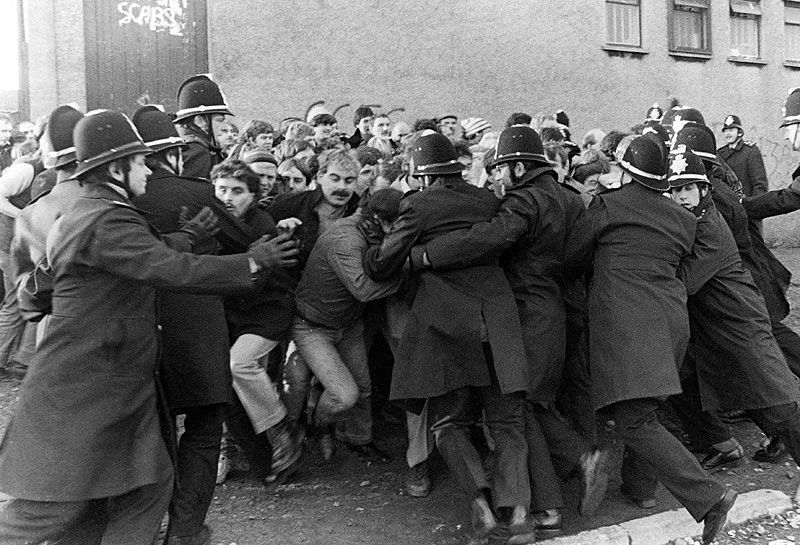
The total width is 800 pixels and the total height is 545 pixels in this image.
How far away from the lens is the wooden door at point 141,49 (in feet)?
29.8

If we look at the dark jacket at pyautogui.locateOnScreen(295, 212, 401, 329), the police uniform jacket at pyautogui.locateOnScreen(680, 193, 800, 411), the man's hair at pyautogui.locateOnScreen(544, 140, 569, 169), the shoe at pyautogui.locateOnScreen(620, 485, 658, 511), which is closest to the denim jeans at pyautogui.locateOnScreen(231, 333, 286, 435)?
the dark jacket at pyautogui.locateOnScreen(295, 212, 401, 329)

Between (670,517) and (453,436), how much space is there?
122 centimetres

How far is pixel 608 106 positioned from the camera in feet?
42.7

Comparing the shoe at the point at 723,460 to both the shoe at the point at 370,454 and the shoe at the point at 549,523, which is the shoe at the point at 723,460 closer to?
the shoe at the point at 549,523

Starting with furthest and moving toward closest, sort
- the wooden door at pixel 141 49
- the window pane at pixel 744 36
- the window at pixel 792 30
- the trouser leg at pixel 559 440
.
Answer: the window at pixel 792 30
the window pane at pixel 744 36
the wooden door at pixel 141 49
the trouser leg at pixel 559 440

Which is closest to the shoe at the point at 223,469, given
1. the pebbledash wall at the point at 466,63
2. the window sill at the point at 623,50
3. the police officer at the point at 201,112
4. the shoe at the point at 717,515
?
the police officer at the point at 201,112

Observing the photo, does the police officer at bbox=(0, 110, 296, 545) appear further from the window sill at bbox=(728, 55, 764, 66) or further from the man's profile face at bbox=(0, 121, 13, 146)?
the window sill at bbox=(728, 55, 764, 66)

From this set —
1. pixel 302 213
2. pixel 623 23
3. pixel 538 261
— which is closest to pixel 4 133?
pixel 302 213

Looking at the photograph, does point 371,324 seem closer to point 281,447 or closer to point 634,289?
point 281,447

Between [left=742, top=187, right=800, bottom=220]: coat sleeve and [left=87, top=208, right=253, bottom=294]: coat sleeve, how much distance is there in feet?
13.1

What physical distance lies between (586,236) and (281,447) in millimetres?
2027

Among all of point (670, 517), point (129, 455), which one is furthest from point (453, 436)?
point (129, 455)

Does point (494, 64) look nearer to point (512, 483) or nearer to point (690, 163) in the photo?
point (690, 163)

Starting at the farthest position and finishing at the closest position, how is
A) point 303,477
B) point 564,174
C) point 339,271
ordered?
point 564,174
point 303,477
point 339,271
